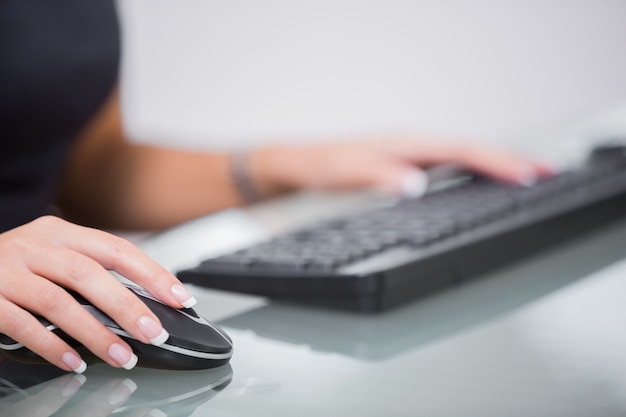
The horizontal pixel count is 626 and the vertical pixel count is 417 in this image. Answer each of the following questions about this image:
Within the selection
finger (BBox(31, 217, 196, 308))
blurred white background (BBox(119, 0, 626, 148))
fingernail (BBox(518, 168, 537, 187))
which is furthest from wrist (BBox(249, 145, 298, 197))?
blurred white background (BBox(119, 0, 626, 148))

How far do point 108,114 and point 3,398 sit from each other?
88cm

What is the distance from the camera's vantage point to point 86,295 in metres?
0.38

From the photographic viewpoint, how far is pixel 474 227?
582 mm

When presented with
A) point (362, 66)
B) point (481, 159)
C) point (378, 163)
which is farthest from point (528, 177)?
point (362, 66)

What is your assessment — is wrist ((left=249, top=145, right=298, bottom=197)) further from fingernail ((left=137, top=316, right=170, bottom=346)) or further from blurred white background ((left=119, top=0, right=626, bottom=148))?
blurred white background ((left=119, top=0, right=626, bottom=148))

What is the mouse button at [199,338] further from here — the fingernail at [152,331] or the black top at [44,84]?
the black top at [44,84]

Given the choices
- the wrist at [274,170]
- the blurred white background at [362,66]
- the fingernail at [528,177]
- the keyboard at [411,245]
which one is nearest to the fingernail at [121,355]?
the keyboard at [411,245]

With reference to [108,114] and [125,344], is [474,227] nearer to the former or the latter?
[125,344]

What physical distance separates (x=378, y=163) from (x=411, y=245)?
41cm

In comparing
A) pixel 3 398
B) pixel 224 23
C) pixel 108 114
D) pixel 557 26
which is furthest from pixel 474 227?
pixel 224 23

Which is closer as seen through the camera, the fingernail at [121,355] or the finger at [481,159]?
the fingernail at [121,355]

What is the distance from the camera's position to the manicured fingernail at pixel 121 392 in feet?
1.14

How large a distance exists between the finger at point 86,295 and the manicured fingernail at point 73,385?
14mm

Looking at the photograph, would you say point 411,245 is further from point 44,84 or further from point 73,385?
point 44,84
